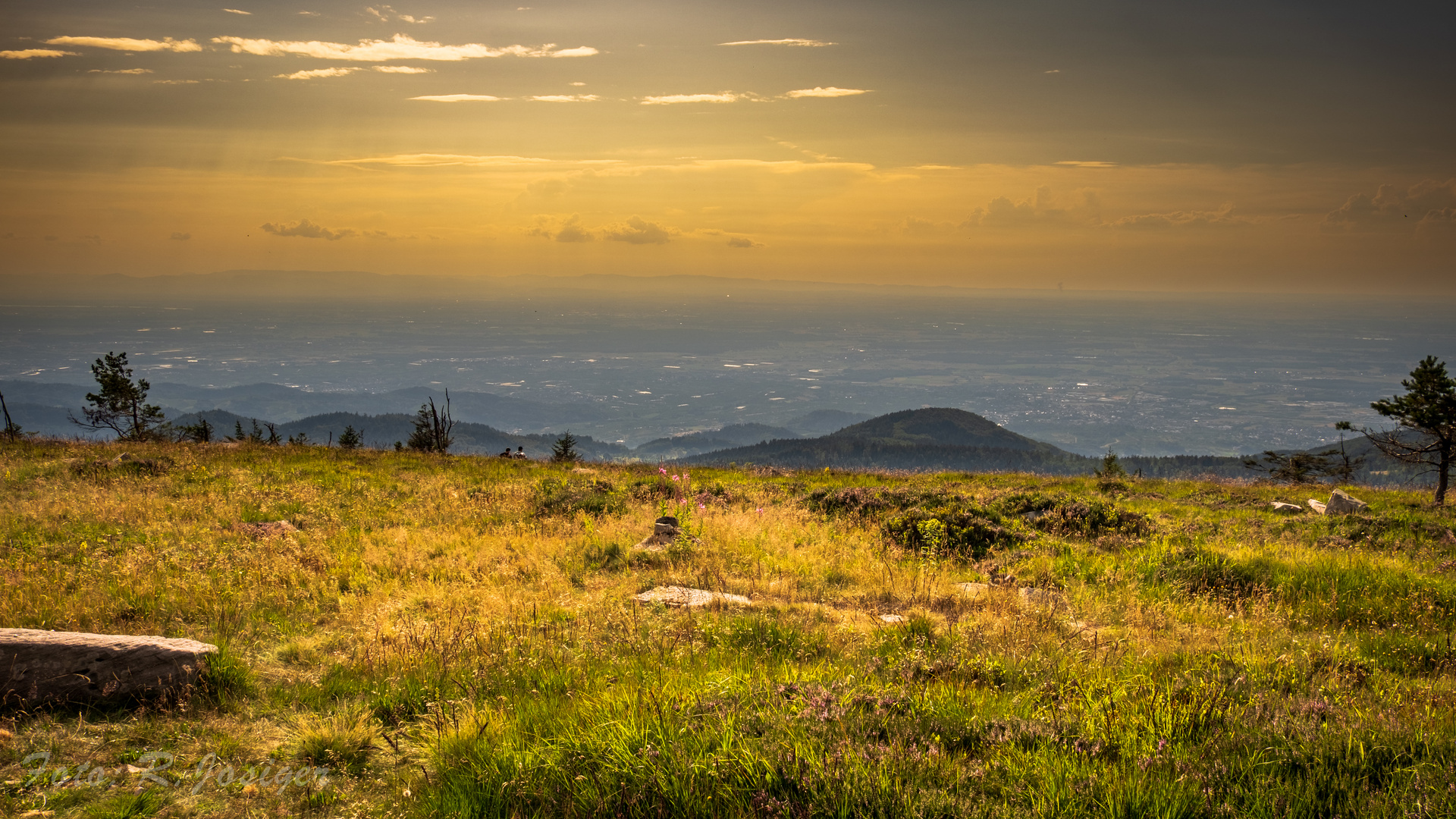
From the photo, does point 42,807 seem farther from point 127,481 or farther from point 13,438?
point 13,438

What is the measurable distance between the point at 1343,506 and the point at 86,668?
24166mm

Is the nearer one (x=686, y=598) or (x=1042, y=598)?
(x=686, y=598)

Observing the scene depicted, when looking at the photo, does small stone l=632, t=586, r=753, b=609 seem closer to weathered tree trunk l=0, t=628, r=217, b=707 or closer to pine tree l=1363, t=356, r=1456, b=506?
weathered tree trunk l=0, t=628, r=217, b=707

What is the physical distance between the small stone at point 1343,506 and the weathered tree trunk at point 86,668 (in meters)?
22.9

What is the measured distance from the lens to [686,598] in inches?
349

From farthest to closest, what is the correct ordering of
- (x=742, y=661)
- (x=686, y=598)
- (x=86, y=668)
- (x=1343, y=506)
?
(x=1343, y=506)
(x=686, y=598)
(x=742, y=661)
(x=86, y=668)

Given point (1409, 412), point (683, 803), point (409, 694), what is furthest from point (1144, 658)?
point (1409, 412)

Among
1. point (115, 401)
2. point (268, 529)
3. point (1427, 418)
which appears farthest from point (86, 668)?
point (115, 401)

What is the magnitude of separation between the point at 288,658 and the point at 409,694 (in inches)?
90.5

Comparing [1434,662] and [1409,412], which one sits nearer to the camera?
[1434,662]

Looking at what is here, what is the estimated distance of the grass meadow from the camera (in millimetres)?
3908

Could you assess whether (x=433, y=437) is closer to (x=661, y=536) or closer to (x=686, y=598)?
(x=661, y=536)

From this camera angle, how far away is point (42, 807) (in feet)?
13.9

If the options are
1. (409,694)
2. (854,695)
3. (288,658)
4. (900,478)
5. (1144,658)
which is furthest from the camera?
(900,478)
